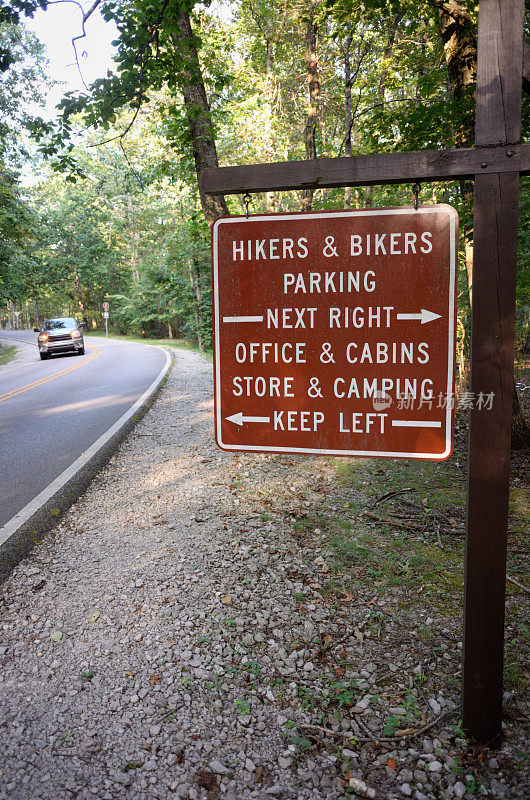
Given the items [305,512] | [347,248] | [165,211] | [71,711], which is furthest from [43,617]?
[165,211]

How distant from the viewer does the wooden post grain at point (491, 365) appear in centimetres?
198

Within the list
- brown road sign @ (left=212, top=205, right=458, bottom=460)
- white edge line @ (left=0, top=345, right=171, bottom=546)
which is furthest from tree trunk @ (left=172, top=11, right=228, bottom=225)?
brown road sign @ (left=212, top=205, right=458, bottom=460)

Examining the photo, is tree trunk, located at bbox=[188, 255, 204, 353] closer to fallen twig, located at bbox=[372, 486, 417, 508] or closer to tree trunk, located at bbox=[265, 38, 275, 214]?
tree trunk, located at bbox=[265, 38, 275, 214]

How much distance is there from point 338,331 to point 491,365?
25.5 inches

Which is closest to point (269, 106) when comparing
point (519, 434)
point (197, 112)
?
point (197, 112)

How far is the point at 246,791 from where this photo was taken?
2186 millimetres

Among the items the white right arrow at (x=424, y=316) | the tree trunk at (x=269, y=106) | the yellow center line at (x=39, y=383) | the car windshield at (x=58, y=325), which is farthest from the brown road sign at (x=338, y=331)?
the car windshield at (x=58, y=325)

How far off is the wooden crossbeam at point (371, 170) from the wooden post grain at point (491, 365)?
0.04 m

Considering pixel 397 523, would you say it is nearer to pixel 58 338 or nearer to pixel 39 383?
pixel 39 383

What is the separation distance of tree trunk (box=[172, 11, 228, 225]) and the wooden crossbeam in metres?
4.84

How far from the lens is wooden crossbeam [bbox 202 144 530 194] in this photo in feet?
6.54

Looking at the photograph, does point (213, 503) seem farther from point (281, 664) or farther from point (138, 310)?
point (138, 310)

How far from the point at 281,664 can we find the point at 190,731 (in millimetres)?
651

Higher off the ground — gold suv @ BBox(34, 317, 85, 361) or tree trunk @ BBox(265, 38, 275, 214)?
tree trunk @ BBox(265, 38, 275, 214)
